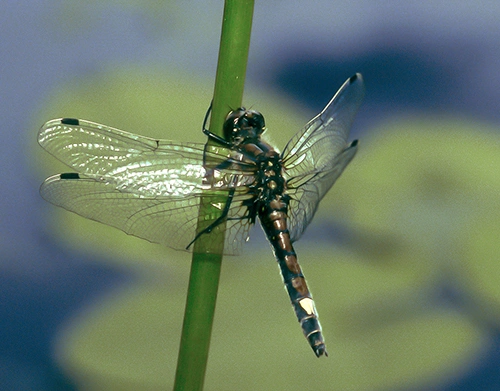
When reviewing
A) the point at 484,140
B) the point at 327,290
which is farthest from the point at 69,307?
the point at 484,140

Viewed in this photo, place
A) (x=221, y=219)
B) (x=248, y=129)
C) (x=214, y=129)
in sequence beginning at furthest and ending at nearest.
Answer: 1. (x=248, y=129)
2. (x=221, y=219)
3. (x=214, y=129)

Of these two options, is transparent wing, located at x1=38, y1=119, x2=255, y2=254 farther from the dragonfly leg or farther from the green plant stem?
the green plant stem

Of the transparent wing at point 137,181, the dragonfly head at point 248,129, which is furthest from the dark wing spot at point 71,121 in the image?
the dragonfly head at point 248,129

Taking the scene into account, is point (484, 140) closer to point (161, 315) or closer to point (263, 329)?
point (263, 329)

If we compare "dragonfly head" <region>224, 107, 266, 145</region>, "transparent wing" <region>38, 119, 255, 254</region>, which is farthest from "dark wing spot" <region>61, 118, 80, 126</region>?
"dragonfly head" <region>224, 107, 266, 145</region>

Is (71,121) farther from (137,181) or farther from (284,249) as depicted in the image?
(284,249)

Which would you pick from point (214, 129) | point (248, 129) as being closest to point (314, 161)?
point (248, 129)

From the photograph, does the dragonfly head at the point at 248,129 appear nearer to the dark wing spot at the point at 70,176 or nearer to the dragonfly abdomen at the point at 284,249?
the dragonfly abdomen at the point at 284,249
